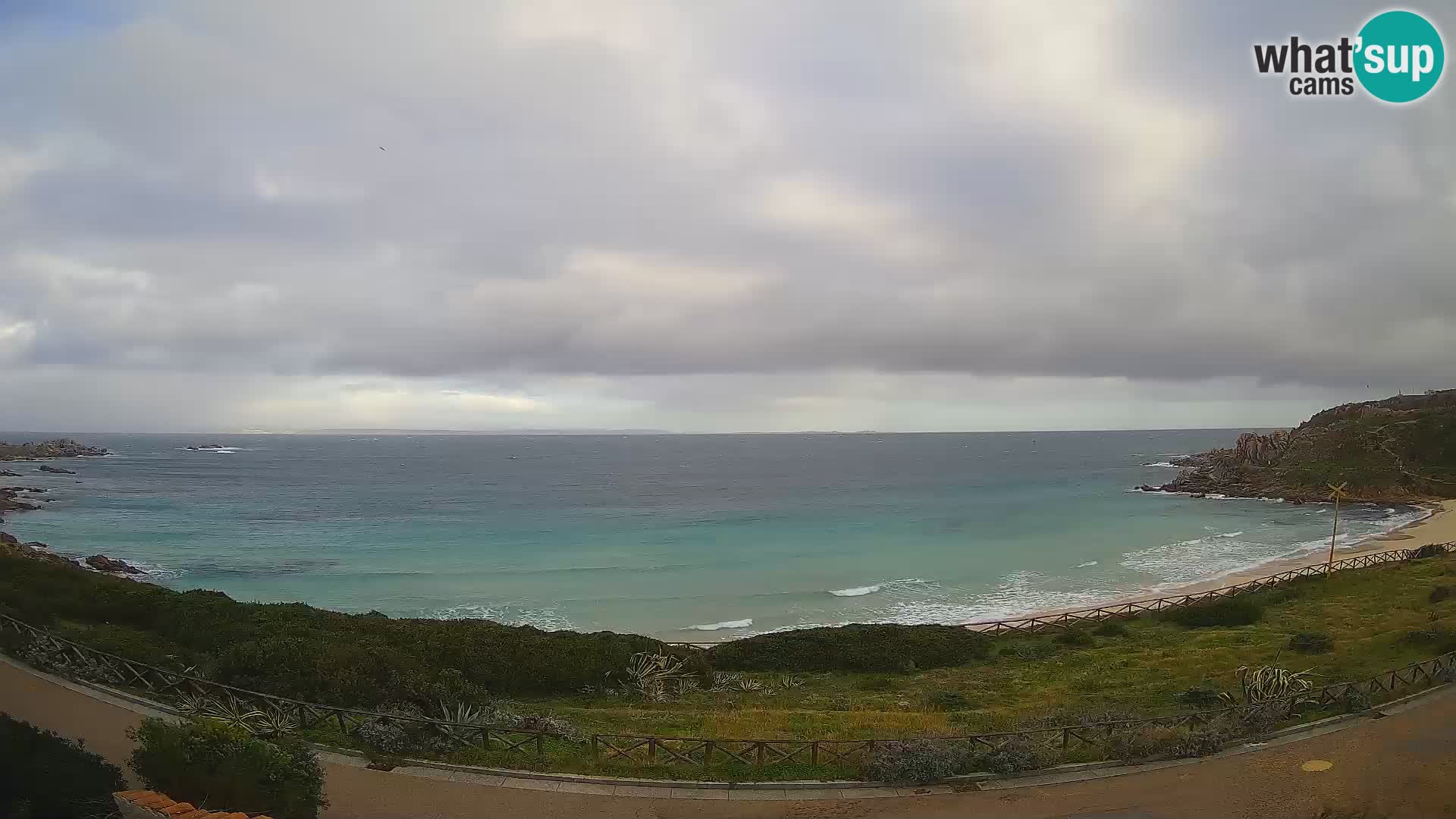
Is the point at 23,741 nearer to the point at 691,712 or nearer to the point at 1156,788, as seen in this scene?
the point at 691,712

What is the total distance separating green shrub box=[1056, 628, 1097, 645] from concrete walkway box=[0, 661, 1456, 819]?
14.2m

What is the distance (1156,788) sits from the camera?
33.7ft

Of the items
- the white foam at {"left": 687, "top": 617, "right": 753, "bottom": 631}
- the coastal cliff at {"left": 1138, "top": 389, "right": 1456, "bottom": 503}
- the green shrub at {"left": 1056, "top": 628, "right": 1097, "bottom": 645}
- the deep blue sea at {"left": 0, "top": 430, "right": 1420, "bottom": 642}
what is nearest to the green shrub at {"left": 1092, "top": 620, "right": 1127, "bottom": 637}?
the green shrub at {"left": 1056, "top": 628, "right": 1097, "bottom": 645}

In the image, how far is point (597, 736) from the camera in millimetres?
11656

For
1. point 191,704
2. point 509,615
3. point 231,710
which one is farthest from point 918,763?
point 509,615

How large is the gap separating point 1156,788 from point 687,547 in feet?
A: 144

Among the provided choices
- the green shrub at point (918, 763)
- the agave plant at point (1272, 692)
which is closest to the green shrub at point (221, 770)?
the green shrub at point (918, 763)

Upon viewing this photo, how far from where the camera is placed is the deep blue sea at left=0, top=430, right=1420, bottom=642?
37.4 m

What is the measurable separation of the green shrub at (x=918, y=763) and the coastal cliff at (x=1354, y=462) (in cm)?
9087

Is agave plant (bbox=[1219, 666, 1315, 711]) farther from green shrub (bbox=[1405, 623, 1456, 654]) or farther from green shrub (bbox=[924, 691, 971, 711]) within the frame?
green shrub (bbox=[924, 691, 971, 711])

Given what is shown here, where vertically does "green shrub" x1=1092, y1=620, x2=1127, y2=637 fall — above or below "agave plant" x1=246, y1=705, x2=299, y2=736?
below

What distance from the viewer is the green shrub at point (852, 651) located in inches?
924

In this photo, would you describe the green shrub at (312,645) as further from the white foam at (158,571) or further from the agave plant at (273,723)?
the white foam at (158,571)

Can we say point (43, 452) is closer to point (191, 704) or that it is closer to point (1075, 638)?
point (191, 704)
